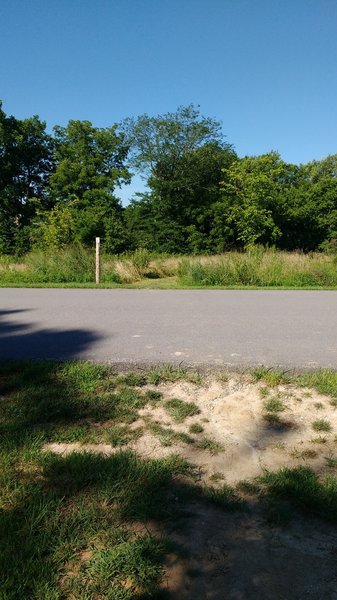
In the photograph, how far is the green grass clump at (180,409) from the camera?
3338mm

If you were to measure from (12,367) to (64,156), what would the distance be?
41.4 meters

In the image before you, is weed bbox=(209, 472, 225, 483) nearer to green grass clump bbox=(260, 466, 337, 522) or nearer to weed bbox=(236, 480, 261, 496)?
weed bbox=(236, 480, 261, 496)

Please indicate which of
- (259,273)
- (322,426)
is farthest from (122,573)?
(259,273)

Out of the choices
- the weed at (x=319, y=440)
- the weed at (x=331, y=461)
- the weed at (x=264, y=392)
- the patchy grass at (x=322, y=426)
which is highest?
the weed at (x=264, y=392)

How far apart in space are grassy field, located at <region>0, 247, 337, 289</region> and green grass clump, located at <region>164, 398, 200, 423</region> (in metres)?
10.4

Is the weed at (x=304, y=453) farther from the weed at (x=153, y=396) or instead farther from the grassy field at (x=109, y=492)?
the weed at (x=153, y=396)

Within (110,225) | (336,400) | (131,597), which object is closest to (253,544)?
(131,597)

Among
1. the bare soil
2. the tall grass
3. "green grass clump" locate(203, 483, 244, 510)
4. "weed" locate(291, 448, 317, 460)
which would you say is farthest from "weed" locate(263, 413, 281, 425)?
the tall grass

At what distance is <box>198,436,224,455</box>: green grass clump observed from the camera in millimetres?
2889

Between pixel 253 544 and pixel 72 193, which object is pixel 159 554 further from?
pixel 72 193

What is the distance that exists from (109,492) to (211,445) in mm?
877

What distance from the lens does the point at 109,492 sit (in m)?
2.32

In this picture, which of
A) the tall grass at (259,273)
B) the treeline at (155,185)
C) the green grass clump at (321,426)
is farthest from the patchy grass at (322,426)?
the treeline at (155,185)

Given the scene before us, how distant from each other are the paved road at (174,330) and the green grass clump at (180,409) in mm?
1052
